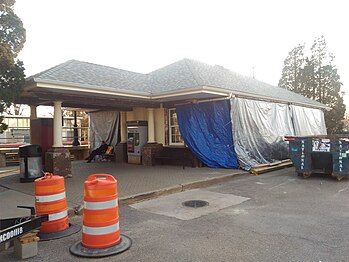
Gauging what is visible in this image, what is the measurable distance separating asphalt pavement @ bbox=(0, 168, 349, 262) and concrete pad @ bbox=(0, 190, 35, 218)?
1276 millimetres

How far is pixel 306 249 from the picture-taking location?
4.38 m

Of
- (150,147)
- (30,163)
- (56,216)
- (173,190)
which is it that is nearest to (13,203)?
(56,216)

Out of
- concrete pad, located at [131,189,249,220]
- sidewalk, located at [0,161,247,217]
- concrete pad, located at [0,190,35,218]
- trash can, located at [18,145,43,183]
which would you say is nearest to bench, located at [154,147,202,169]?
sidewalk, located at [0,161,247,217]

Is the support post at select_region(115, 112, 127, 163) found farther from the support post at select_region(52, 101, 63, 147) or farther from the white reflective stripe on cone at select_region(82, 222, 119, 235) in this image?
the white reflective stripe on cone at select_region(82, 222, 119, 235)

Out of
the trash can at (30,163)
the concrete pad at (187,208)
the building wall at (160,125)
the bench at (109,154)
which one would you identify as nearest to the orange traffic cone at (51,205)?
the concrete pad at (187,208)

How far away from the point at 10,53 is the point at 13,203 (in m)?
4.16

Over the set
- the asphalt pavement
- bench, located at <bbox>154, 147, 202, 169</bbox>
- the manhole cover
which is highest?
bench, located at <bbox>154, 147, 202, 169</bbox>

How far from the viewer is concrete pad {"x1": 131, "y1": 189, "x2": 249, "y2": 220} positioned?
651 cm

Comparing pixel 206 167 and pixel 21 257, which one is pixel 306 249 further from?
pixel 206 167

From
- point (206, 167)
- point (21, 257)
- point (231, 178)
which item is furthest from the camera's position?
point (206, 167)

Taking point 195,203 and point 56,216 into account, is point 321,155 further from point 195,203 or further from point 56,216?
point 56,216

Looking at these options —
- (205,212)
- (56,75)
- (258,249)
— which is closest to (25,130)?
(56,75)

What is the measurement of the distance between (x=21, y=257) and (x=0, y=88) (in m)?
5.86

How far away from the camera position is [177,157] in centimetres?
1382
